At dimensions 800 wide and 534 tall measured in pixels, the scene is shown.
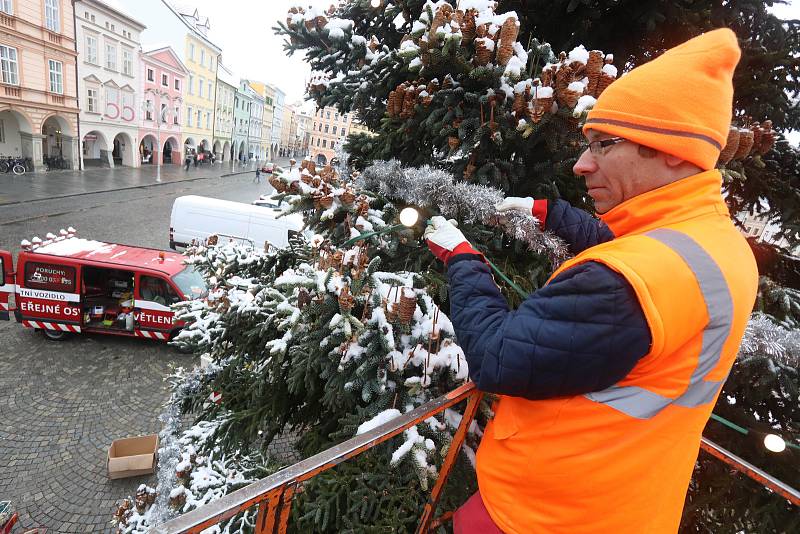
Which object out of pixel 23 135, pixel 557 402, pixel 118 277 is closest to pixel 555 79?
pixel 557 402

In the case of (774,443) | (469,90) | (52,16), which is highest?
(52,16)

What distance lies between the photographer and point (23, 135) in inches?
985

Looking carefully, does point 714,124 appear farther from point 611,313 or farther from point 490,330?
point 490,330

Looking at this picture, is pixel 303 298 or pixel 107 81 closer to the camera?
pixel 303 298

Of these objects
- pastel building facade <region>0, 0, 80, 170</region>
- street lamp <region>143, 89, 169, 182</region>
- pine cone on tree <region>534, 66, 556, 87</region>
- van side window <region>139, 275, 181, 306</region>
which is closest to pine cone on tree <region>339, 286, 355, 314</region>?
pine cone on tree <region>534, 66, 556, 87</region>

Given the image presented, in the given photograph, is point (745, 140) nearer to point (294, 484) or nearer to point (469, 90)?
point (469, 90)

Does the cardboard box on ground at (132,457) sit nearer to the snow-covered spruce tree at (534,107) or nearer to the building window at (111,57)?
the snow-covered spruce tree at (534,107)

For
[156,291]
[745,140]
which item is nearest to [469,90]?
[745,140]

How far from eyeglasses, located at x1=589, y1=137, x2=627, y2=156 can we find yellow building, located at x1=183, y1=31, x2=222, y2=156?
46951 millimetres

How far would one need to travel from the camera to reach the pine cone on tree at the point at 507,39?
2.08 m

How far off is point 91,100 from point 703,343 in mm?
37344

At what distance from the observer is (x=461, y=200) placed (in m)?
2.42

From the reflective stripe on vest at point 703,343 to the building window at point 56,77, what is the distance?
114ft

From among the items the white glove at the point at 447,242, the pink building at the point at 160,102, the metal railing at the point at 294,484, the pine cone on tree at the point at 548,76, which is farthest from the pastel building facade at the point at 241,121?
the metal railing at the point at 294,484
